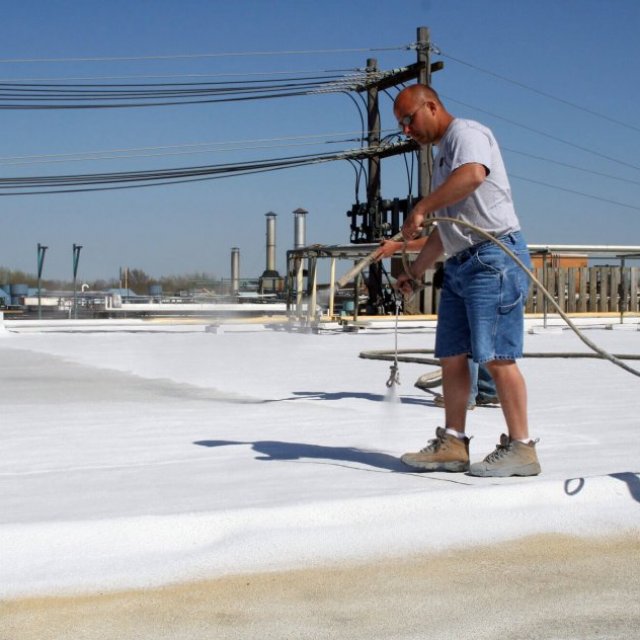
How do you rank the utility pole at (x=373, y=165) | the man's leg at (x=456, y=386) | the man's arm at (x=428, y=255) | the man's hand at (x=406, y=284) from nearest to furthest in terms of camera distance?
the man's leg at (x=456, y=386), the man's arm at (x=428, y=255), the man's hand at (x=406, y=284), the utility pole at (x=373, y=165)

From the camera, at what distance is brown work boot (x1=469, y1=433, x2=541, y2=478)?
4230 mm

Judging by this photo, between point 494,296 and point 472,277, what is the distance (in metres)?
0.14

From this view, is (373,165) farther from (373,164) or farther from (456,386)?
(456,386)

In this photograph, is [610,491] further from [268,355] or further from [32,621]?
[268,355]

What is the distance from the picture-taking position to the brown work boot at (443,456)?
4.38 m

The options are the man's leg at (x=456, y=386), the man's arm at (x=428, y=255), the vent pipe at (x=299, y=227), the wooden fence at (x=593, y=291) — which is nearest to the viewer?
the man's leg at (x=456, y=386)

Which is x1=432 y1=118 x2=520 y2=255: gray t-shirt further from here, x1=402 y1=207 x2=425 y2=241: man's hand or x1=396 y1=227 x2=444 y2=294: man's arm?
x1=396 y1=227 x2=444 y2=294: man's arm

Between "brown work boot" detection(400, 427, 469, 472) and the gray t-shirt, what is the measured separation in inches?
33.6

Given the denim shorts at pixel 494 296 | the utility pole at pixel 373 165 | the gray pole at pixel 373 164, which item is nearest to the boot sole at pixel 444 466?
the denim shorts at pixel 494 296

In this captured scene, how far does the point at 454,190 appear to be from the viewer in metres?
4.15

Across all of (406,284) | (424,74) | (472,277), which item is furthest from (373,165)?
(472,277)

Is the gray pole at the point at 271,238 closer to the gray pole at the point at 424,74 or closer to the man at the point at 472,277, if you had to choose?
the gray pole at the point at 424,74

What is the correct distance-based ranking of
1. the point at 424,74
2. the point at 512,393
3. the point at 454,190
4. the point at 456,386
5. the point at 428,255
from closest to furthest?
the point at 454,190, the point at 512,393, the point at 456,386, the point at 428,255, the point at 424,74

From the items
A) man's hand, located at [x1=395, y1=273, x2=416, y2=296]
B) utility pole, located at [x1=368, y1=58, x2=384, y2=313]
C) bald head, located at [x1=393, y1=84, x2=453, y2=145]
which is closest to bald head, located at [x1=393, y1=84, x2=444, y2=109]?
bald head, located at [x1=393, y1=84, x2=453, y2=145]
